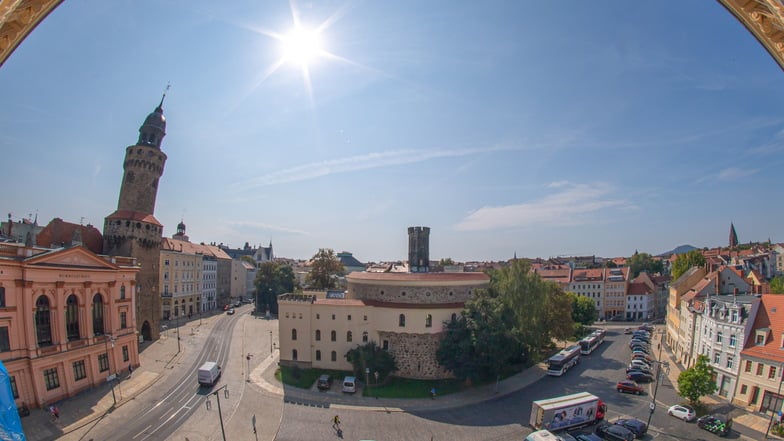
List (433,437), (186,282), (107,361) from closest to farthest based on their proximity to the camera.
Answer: (433,437)
(107,361)
(186,282)

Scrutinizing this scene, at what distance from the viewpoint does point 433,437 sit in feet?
85.8

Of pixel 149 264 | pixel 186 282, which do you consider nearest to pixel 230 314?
pixel 186 282

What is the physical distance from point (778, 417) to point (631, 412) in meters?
9.86

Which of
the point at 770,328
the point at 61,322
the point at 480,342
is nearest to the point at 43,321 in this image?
the point at 61,322

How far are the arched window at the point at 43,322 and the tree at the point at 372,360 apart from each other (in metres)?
25.0

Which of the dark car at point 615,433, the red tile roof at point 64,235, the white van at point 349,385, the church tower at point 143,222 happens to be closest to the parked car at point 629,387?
the dark car at point 615,433

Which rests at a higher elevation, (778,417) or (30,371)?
(30,371)

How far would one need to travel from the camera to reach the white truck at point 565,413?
83.7 feet

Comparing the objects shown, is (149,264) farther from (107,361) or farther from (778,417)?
(778,417)

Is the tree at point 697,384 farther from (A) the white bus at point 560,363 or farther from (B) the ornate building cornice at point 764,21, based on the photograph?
(B) the ornate building cornice at point 764,21

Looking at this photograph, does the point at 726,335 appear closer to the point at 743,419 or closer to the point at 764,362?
the point at 764,362

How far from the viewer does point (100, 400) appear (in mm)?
29938

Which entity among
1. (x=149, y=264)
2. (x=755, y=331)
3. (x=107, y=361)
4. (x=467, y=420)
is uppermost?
(x=149, y=264)

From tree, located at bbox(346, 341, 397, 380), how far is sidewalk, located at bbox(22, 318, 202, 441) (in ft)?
61.5
